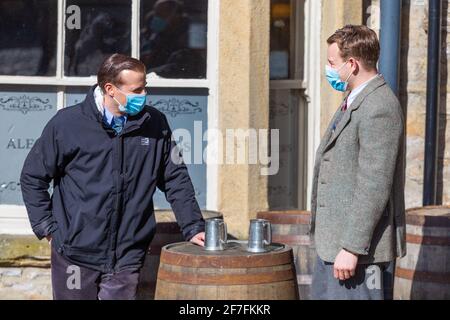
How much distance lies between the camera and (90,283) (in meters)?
4.96

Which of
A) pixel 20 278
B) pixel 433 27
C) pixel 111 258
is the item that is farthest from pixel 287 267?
pixel 433 27

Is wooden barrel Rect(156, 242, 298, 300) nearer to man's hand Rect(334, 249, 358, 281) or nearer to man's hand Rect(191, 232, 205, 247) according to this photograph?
man's hand Rect(191, 232, 205, 247)

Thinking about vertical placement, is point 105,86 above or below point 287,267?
above

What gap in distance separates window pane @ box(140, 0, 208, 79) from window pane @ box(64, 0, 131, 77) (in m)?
0.13

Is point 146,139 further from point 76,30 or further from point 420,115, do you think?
point 420,115

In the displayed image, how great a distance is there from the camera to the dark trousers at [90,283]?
16.3 ft

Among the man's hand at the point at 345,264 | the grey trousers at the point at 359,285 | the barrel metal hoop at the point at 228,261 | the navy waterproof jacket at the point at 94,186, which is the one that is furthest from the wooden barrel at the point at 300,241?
the man's hand at the point at 345,264

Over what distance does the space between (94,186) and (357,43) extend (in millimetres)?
1325

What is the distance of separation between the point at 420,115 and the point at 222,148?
1450 millimetres

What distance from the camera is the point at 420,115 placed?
7.34m

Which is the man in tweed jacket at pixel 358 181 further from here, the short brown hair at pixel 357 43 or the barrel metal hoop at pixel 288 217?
the barrel metal hoop at pixel 288 217

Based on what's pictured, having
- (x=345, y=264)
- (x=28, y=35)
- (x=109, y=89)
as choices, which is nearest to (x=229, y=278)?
(x=345, y=264)

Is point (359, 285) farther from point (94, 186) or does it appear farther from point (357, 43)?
point (94, 186)
